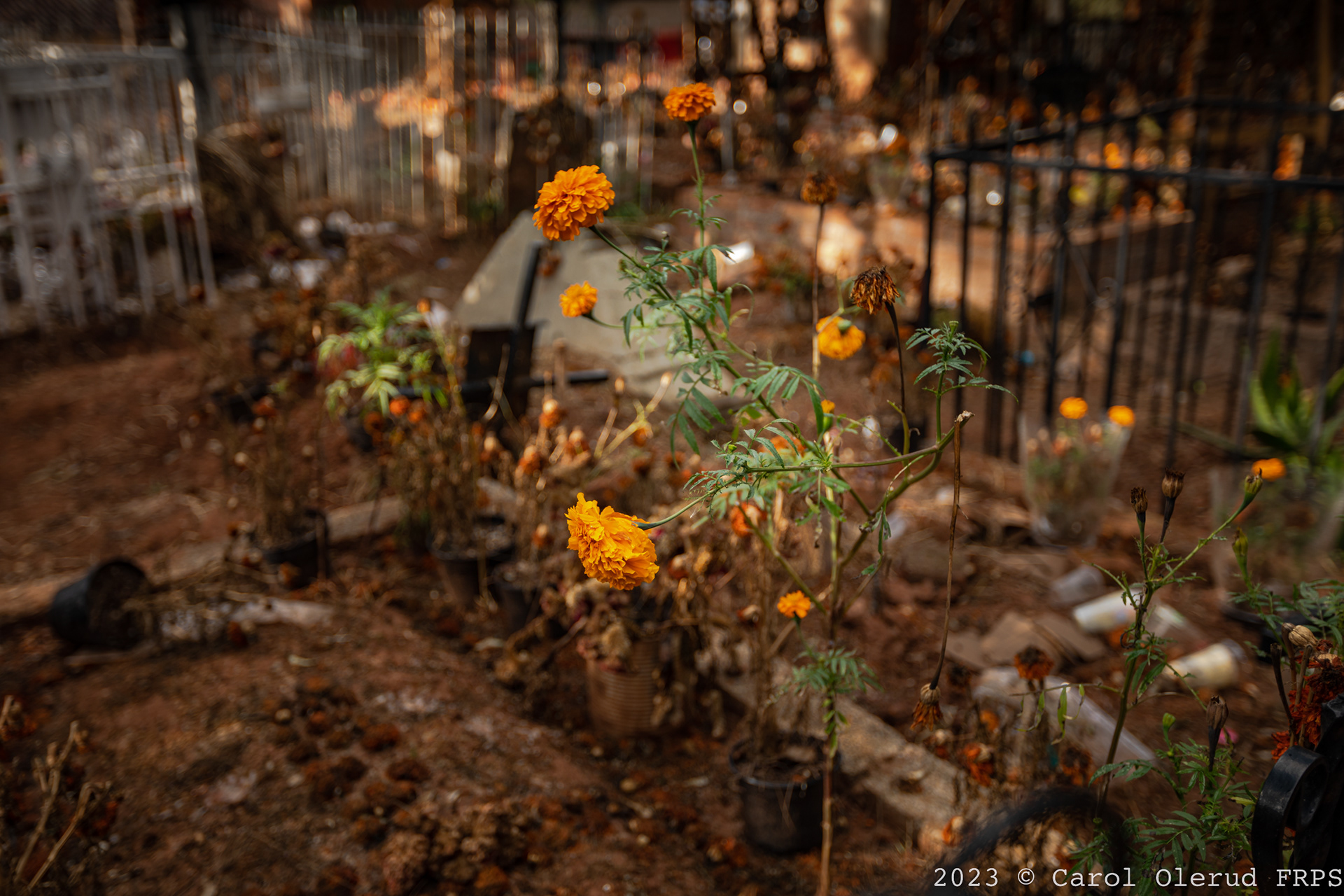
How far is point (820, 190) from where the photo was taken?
2.00 metres

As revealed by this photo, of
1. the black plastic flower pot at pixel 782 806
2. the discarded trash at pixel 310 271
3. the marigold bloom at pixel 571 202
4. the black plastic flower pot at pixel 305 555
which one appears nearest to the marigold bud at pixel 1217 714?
the black plastic flower pot at pixel 782 806

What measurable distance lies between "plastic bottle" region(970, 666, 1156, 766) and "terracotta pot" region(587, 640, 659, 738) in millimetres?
855

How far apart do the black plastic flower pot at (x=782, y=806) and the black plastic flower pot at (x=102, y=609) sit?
1.94 meters

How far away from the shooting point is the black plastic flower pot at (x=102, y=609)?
2908 mm

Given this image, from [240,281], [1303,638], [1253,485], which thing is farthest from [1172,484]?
[240,281]

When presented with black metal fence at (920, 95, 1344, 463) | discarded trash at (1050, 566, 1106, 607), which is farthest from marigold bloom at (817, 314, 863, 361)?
black metal fence at (920, 95, 1344, 463)

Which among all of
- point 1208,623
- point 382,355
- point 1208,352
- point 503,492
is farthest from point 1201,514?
point 382,355

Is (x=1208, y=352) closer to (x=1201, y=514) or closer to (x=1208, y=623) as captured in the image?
(x=1201, y=514)

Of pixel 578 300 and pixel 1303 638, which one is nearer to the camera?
pixel 1303 638

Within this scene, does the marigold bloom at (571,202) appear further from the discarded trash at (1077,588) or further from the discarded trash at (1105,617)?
the discarded trash at (1077,588)

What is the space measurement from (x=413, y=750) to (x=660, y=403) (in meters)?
2.81

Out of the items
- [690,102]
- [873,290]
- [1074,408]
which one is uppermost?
[690,102]

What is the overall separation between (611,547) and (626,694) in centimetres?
133

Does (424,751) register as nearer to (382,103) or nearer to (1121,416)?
(1121,416)
